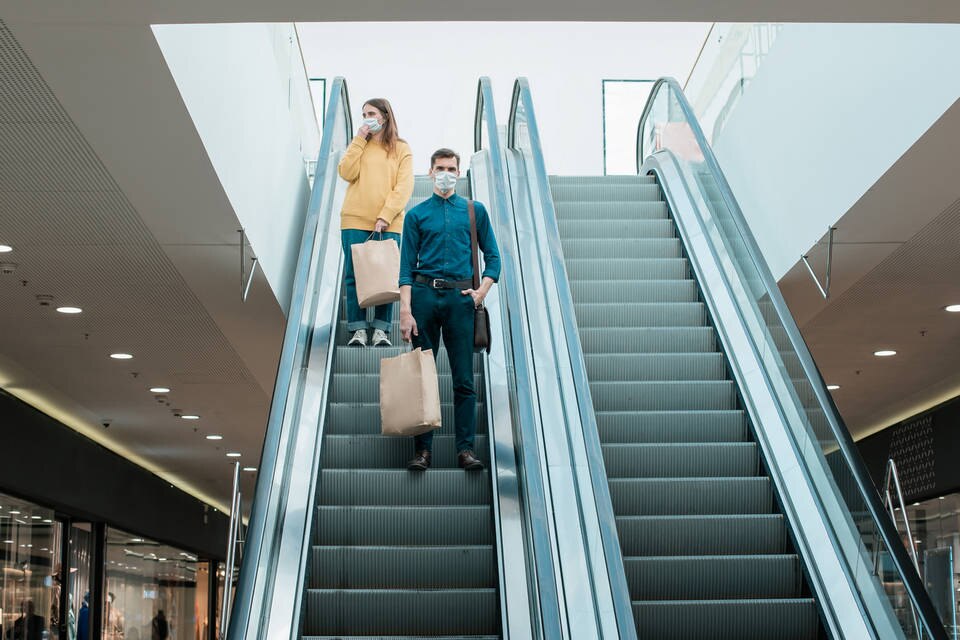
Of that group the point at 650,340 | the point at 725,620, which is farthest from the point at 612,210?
the point at 725,620

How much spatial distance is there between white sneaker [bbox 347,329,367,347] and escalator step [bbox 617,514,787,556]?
8.94 ft

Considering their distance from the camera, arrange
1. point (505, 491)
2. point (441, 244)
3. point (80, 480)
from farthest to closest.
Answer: point (80, 480) → point (441, 244) → point (505, 491)

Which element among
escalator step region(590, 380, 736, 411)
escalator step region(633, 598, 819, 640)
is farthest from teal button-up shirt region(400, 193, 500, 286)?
escalator step region(633, 598, 819, 640)

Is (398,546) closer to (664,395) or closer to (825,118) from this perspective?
(664,395)

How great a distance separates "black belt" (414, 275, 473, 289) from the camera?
6.75 m

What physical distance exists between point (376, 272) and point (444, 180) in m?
1.28

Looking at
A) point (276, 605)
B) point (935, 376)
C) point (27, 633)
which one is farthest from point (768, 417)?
point (27, 633)

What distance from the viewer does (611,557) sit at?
185 inches

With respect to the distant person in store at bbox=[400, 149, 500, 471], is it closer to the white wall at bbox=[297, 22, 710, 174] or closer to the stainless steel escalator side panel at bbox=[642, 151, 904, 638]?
the stainless steel escalator side panel at bbox=[642, 151, 904, 638]

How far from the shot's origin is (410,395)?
6551 mm

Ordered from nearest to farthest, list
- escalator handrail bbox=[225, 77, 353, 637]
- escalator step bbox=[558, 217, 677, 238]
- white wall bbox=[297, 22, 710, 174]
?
escalator handrail bbox=[225, 77, 353, 637] < escalator step bbox=[558, 217, 677, 238] < white wall bbox=[297, 22, 710, 174]

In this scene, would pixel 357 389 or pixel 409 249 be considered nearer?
pixel 409 249

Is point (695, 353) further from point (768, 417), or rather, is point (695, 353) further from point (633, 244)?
point (633, 244)

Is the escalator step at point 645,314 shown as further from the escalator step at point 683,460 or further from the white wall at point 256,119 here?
the white wall at point 256,119
